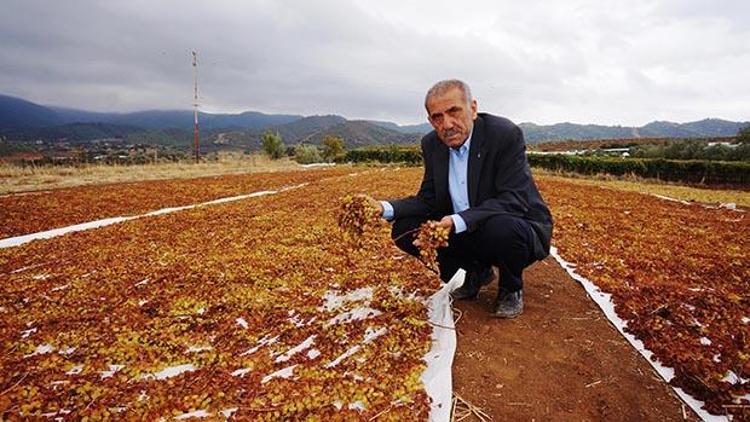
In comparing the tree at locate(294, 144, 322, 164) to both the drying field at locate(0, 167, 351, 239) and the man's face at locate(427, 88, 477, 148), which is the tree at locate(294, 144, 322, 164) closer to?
the drying field at locate(0, 167, 351, 239)

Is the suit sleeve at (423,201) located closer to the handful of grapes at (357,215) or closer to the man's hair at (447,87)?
the handful of grapes at (357,215)

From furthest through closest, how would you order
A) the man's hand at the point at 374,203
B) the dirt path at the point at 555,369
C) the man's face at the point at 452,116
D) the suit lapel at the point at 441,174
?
the suit lapel at the point at 441,174, the man's hand at the point at 374,203, the man's face at the point at 452,116, the dirt path at the point at 555,369

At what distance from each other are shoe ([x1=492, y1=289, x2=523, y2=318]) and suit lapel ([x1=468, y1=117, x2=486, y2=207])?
79 cm

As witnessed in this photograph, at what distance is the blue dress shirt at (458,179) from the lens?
321 centimetres

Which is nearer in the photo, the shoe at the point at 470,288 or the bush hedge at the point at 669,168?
the shoe at the point at 470,288

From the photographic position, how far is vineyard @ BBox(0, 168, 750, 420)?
88.7 inches

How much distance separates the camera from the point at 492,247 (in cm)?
299

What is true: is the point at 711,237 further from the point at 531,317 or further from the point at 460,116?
the point at 460,116

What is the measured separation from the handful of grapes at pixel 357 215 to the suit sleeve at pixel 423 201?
28cm

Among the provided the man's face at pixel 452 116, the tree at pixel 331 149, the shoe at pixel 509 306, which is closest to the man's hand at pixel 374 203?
the man's face at pixel 452 116


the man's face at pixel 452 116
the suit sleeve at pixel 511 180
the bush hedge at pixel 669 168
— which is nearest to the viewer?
the man's face at pixel 452 116

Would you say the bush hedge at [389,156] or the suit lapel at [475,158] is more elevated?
the suit lapel at [475,158]

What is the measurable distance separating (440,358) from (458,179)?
1.39 m

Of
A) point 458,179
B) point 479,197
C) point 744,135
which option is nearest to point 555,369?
point 479,197
